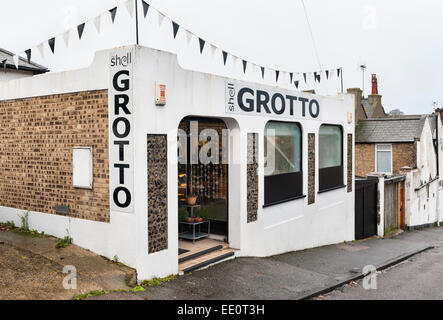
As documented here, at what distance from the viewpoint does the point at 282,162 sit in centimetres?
1128

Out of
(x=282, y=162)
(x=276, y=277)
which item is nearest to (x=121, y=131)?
(x=276, y=277)

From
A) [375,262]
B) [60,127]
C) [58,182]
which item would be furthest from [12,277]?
[375,262]

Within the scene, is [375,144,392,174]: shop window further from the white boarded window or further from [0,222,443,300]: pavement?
the white boarded window

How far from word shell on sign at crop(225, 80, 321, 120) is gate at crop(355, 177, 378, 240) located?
4643 millimetres

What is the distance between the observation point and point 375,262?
1116 centimetres

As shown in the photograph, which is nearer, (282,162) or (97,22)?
(97,22)

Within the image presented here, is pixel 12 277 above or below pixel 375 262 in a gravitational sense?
above

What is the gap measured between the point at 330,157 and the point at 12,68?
10.9 metres

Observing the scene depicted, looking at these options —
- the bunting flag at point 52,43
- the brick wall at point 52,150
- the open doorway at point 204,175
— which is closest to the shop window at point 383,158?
the open doorway at point 204,175

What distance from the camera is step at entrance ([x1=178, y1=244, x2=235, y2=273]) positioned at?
7968mm

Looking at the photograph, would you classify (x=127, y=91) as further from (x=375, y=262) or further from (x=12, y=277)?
(x=375, y=262)

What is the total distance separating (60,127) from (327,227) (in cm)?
914

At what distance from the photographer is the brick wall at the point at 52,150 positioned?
7.44 meters

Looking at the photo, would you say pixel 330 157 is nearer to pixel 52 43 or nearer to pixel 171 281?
pixel 171 281
